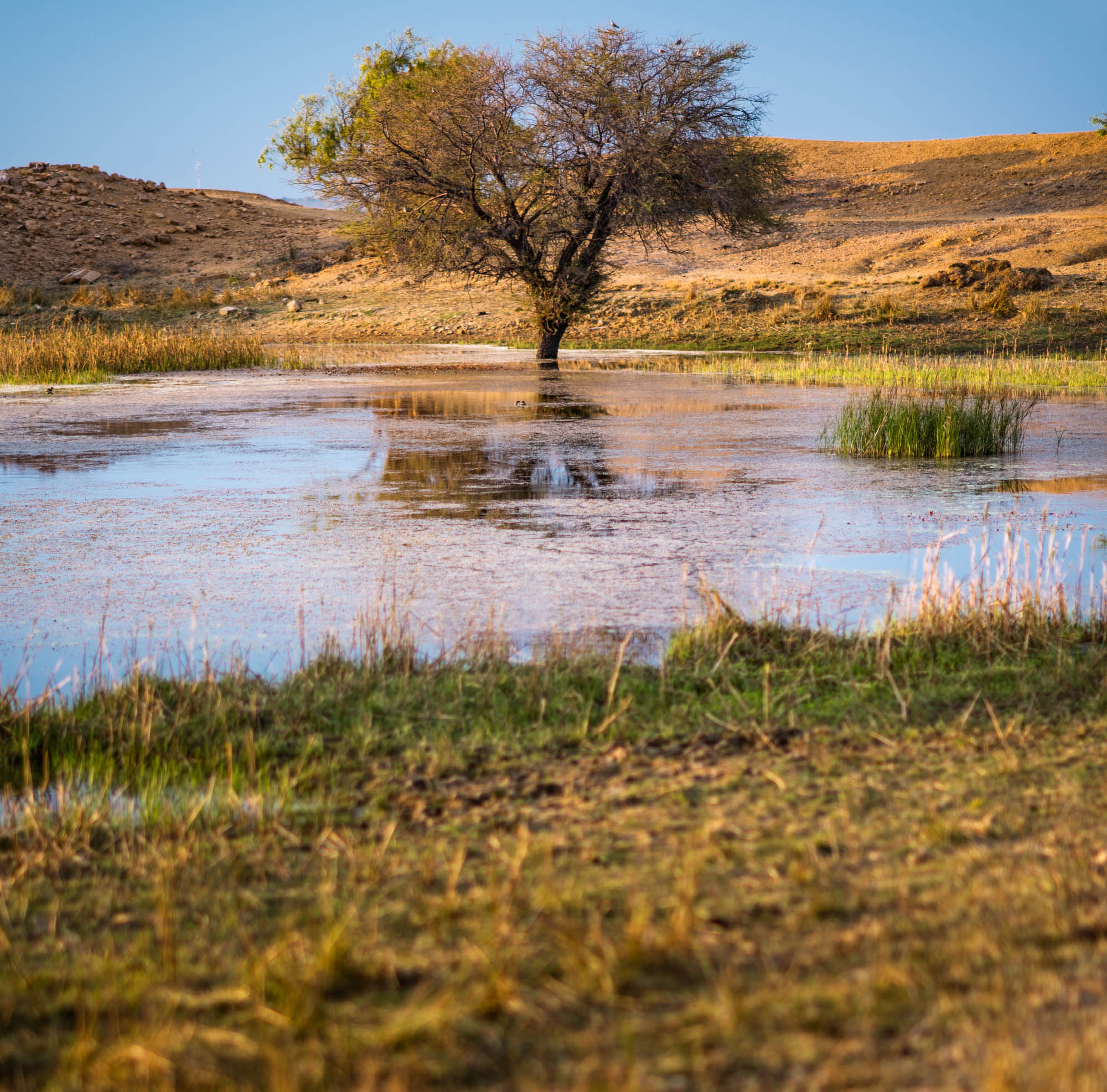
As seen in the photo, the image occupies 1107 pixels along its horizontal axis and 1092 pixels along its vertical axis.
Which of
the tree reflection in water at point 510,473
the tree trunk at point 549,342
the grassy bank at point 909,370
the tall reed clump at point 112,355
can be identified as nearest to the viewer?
the tree reflection in water at point 510,473

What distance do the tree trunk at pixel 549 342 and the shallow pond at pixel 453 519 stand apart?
972 cm

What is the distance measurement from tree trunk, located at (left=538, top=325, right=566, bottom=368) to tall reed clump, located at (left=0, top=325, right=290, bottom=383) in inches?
205

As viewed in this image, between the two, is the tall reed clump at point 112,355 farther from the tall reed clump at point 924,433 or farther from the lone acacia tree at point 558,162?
the tall reed clump at point 924,433

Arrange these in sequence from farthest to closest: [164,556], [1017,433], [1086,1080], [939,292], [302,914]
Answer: [939,292], [1017,433], [164,556], [302,914], [1086,1080]

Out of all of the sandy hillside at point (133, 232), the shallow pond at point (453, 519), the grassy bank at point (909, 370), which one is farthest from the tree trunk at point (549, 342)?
the sandy hillside at point (133, 232)

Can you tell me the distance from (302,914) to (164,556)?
4521mm

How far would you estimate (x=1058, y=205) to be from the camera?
47.0 meters

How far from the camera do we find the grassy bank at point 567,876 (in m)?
2.12

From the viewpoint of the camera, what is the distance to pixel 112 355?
74.3ft

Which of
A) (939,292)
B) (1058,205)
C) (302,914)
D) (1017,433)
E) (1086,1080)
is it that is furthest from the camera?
(1058,205)

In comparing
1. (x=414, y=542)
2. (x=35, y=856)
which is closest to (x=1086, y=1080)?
(x=35, y=856)

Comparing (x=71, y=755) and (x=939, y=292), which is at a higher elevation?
(x=939, y=292)

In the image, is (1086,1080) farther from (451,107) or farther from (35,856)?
(451,107)

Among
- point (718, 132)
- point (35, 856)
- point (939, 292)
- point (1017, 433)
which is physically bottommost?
point (35, 856)
